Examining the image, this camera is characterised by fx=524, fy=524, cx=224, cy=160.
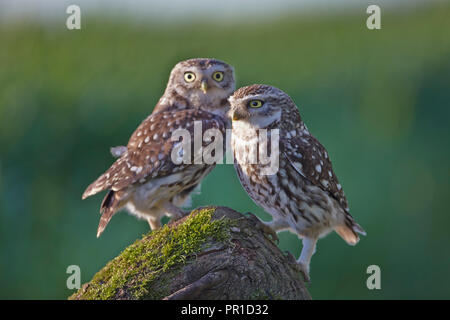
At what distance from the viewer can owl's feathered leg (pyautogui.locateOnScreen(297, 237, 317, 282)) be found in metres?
2.38

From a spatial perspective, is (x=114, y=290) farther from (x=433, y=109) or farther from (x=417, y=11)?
(x=417, y=11)

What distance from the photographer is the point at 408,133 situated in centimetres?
449

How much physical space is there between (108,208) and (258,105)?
3.14 ft

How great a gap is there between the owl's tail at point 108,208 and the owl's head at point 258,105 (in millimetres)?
765

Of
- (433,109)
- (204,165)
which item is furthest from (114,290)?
(433,109)

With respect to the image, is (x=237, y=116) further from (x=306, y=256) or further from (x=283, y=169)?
(x=306, y=256)

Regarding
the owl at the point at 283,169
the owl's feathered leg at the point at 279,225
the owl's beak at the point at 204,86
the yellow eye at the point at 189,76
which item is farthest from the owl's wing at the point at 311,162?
the yellow eye at the point at 189,76

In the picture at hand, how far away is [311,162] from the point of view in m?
2.45

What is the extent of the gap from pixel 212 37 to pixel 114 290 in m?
4.27

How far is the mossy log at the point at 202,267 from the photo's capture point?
6.19 feet

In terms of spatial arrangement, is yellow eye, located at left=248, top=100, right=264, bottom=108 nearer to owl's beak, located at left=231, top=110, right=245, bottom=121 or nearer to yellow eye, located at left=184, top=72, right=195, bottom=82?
owl's beak, located at left=231, top=110, right=245, bottom=121

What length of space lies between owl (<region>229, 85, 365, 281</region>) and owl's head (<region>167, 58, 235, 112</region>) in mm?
528

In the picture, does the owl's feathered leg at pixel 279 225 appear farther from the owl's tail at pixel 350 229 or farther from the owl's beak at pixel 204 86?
the owl's beak at pixel 204 86

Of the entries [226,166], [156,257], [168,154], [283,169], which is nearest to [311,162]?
[283,169]
